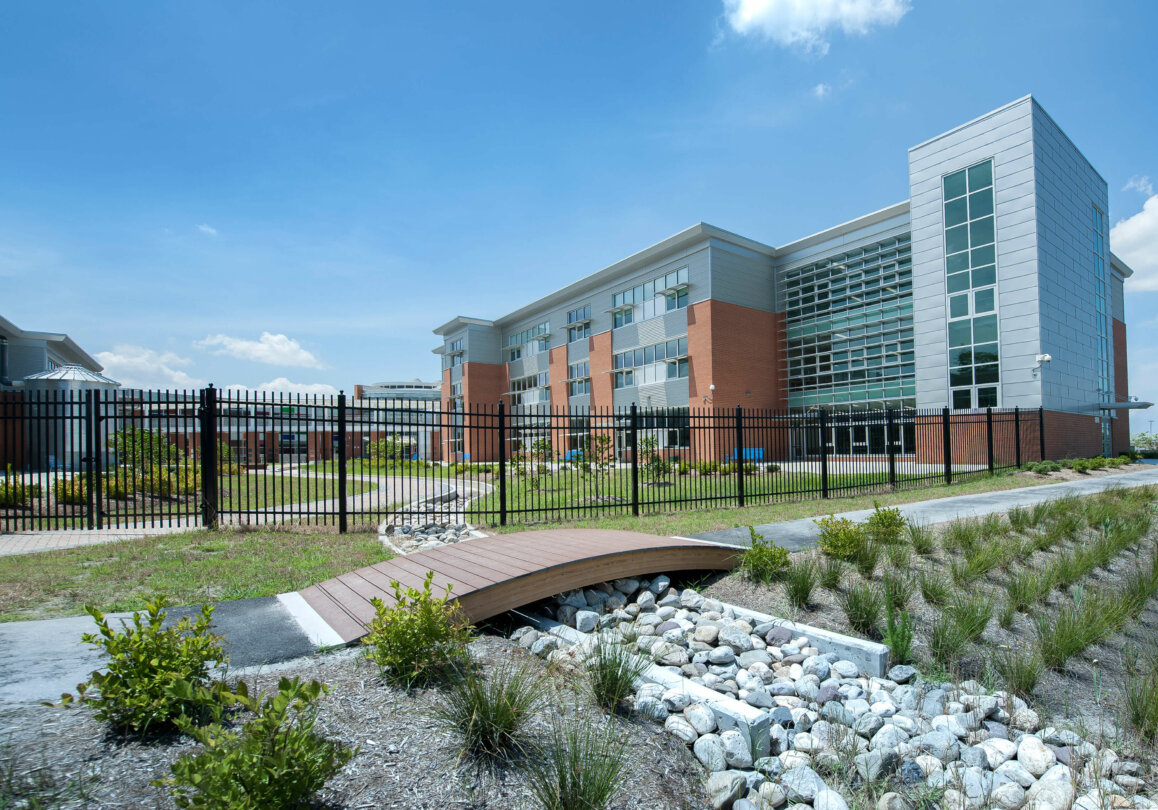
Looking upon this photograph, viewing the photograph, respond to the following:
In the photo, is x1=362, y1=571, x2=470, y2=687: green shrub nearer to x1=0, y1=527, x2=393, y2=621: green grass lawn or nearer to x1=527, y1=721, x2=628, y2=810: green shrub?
x1=527, y1=721, x2=628, y2=810: green shrub

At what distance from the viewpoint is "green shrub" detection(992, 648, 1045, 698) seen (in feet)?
14.2

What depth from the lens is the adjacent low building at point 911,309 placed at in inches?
1016

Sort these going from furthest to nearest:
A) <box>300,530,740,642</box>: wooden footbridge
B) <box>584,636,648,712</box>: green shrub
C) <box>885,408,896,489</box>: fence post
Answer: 1. <box>885,408,896,489</box>: fence post
2. <box>300,530,740,642</box>: wooden footbridge
3. <box>584,636,648,712</box>: green shrub

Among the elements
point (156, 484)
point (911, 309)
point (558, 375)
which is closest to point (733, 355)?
point (911, 309)

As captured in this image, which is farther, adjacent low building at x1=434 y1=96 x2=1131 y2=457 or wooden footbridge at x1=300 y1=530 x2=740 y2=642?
adjacent low building at x1=434 y1=96 x2=1131 y2=457

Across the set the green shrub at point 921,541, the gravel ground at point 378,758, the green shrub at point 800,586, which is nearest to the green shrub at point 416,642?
the gravel ground at point 378,758

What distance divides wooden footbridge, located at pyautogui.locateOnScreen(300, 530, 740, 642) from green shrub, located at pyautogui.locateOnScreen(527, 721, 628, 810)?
170 cm

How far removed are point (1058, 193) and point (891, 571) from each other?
30.3 metres

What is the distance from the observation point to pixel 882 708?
4.09 metres

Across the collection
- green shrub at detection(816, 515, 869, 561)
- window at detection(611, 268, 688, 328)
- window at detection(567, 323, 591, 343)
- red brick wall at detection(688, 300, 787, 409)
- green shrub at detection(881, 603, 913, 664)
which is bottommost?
green shrub at detection(881, 603, 913, 664)

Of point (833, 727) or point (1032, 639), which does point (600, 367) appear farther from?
point (833, 727)

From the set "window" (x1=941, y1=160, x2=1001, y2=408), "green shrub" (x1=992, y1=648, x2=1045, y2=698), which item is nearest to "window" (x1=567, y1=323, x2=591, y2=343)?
"window" (x1=941, y1=160, x2=1001, y2=408)

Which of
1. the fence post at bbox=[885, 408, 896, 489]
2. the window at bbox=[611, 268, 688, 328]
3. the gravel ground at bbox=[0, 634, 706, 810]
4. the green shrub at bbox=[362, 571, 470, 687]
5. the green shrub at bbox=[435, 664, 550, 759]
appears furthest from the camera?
the window at bbox=[611, 268, 688, 328]

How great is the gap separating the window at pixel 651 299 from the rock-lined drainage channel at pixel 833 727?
105ft
